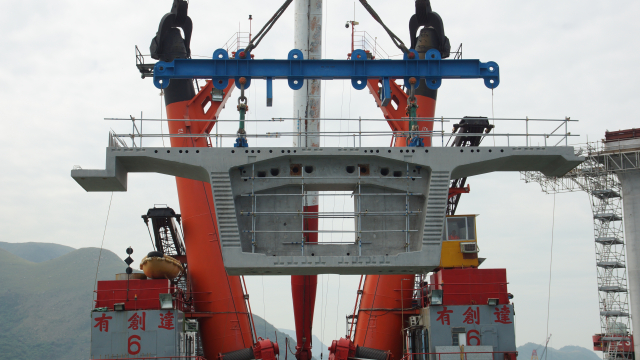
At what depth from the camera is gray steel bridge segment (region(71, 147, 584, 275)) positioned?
59.4 feet

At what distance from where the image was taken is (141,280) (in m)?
23.0

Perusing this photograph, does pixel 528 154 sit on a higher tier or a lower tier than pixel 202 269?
higher

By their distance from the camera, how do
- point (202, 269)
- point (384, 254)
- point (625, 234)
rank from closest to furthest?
point (384, 254) → point (202, 269) → point (625, 234)

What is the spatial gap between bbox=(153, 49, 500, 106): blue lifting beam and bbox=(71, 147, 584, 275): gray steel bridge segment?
284 centimetres

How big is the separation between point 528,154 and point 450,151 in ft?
7.86

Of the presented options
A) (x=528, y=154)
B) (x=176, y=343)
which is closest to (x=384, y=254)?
(x=528, y=154)

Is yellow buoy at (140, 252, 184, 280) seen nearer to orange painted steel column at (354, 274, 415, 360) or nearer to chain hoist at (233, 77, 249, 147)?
chain hoist at (233, 77, 249, 147)

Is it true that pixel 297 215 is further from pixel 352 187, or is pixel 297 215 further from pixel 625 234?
pixel 625 234

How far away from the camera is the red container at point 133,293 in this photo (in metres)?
22.8

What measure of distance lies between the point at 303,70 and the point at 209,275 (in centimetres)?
1102

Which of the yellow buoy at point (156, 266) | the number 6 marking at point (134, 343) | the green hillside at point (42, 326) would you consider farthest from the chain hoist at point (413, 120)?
the green hillside at point (42, 326)

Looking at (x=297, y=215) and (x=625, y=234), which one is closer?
(x=297, y=215)

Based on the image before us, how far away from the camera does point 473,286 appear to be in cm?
2341

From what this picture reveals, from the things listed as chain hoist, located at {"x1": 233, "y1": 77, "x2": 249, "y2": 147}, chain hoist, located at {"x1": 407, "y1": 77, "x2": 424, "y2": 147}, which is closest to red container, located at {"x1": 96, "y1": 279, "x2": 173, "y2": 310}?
chain hoist, located at {"x1": 233, "y1": 77, "x2": 249, "y2": 147}
